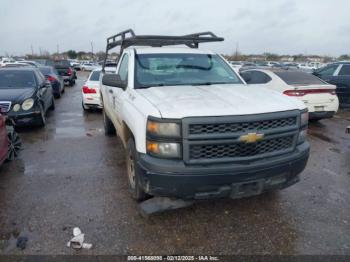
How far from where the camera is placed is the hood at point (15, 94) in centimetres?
756

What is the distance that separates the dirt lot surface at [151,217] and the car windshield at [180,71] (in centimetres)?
161

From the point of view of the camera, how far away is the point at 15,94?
7.79m

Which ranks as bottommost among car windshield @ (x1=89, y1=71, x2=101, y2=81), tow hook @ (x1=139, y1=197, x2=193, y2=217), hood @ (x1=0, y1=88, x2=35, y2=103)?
tow hook @ (x1=139, y1=197, x2=193, y2=217)

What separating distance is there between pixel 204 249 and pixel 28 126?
6.71 metres

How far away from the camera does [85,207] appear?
12.9 ft

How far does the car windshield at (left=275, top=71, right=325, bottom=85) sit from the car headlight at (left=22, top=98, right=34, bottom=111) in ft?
21.4

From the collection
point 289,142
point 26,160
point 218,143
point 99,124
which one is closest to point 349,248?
point 289,142

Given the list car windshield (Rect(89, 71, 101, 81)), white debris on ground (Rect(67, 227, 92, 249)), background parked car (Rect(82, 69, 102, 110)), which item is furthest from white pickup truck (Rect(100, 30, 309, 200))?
car windshield (Rect(89, 71, 101, 81))

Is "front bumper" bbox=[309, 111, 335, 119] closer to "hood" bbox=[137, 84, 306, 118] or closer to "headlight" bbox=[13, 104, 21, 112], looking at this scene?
"hood" bbox=[137, 84, 306, 118]

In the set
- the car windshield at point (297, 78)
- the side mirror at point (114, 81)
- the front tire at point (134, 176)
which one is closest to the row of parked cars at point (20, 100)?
the side mirror at point (114, 81)

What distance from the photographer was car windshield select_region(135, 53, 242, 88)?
4.34 m

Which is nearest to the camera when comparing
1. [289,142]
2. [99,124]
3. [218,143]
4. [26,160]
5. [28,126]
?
[218,143]

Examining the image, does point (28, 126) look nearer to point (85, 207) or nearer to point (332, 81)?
point (85, 207)

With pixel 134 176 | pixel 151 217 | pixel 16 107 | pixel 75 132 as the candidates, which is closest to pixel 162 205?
pixel 151 217
